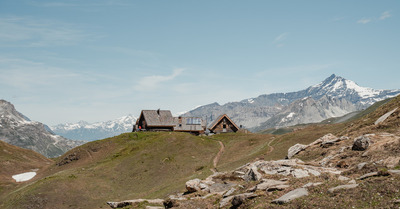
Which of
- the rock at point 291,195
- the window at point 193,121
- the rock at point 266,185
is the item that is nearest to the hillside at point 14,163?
the window at point 193,121

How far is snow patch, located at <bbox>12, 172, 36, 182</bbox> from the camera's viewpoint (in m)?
89.8

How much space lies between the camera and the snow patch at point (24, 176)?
8979 centimetres

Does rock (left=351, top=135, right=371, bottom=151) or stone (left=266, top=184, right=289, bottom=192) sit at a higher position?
rock (left=351, top=135, right=371, bottom=151)

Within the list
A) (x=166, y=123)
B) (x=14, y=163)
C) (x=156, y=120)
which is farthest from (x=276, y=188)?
(x=156, y=120)

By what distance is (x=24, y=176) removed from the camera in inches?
3634

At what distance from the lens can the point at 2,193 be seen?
253ft

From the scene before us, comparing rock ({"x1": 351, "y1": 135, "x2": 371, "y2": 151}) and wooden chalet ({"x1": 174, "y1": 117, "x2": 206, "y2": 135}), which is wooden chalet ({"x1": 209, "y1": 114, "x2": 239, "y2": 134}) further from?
rock ({"x1": 351, "y1": 135, "x2": 371, "y2": 151})

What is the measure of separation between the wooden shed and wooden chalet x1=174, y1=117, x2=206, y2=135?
2.93 meters

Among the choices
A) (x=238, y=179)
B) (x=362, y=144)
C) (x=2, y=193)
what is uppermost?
(x=362, y=144)

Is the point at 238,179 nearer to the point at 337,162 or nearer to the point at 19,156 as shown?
the point at 337,162

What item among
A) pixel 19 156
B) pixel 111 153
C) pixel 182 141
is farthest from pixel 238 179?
pixel 19 156

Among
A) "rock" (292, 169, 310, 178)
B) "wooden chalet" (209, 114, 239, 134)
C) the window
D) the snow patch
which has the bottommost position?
the snow patch

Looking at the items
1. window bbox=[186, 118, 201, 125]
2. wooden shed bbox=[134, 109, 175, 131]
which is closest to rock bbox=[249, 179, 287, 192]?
wooden shed bbox=[134, 109, 175, 131]

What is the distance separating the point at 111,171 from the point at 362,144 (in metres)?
54.4
